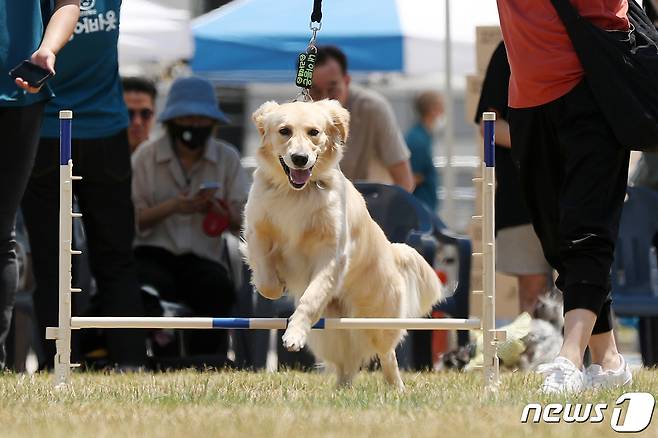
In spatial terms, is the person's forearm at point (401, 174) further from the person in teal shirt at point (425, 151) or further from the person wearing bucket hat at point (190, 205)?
the person in teal shirt at point (425, 151)

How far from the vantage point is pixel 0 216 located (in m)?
4.92

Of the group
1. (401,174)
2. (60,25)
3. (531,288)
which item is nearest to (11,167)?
(60,25)

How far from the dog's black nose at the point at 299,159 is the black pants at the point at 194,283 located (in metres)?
2.43

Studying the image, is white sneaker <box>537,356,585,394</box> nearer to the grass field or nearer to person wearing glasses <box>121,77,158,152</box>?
the grass field

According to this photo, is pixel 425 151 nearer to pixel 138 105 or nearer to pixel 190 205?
pixel 138 105

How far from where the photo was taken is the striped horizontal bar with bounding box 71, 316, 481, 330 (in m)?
4.58

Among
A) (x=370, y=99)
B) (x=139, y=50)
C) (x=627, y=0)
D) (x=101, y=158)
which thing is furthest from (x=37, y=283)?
(x=139, y=50)

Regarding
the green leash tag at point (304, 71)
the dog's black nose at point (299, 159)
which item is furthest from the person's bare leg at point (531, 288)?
the dog's black nose at point (299, 159)

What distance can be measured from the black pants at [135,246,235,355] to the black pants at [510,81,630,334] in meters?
2.75

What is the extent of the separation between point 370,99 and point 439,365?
68.7 inches

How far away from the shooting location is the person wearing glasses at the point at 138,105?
26.2 ft

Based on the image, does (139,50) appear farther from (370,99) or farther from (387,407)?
(387,407)

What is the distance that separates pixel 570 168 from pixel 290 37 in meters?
5.71

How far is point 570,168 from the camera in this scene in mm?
4555
